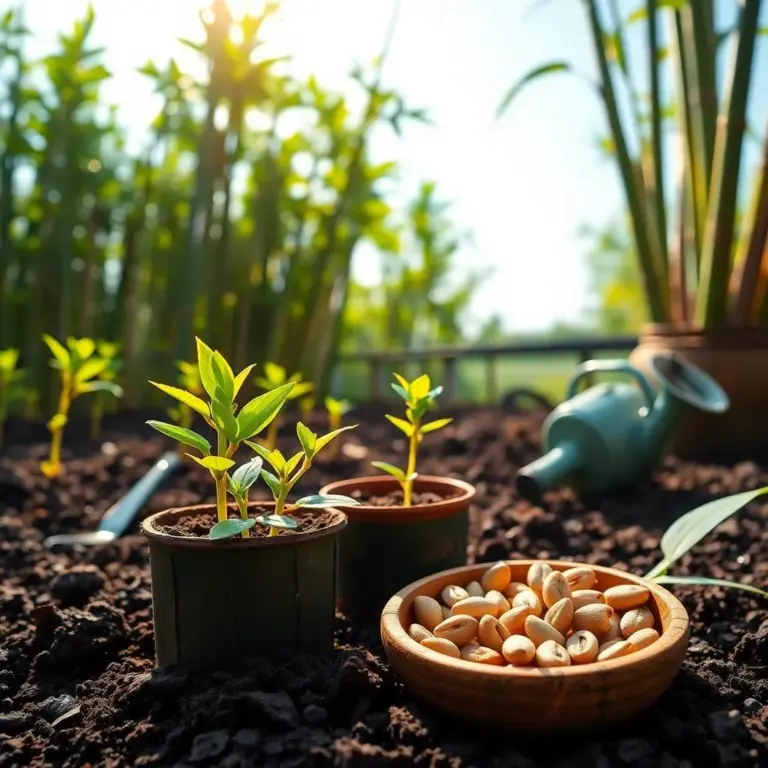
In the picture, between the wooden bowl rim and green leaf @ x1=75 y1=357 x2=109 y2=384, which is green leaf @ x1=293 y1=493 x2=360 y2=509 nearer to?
the wooden bowl rim

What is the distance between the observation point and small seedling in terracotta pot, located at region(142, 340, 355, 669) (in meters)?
0.76

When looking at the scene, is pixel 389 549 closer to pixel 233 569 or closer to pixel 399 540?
pixel 399 540

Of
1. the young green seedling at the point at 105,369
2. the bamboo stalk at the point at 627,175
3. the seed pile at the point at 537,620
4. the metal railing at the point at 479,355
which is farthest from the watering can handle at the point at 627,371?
the metal railing at the point at 479,355

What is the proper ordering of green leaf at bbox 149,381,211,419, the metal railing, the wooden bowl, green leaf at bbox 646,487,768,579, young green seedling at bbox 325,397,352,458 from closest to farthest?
the wooden bowl, green leaf at bbox 149,381,211,419, green leaf at bbox 646,487,768,579, young green seedling at bbox 325,397,352,458, the metal railing

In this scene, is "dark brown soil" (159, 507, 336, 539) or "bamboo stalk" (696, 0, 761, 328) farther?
"bamboo stalk" (696, 0, 761, 328)

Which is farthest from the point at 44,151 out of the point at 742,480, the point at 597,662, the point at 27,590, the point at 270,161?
the point at 597,662

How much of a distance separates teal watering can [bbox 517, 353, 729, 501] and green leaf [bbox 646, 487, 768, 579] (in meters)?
0.65

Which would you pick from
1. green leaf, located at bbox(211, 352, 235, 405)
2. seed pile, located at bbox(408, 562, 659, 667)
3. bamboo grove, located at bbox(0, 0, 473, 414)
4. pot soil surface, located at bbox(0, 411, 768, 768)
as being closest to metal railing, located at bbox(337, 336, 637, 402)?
bamboo grove, located at bbox(0, 0, 473, 414)

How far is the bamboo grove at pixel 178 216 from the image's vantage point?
2680mm

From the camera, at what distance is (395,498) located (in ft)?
3.63

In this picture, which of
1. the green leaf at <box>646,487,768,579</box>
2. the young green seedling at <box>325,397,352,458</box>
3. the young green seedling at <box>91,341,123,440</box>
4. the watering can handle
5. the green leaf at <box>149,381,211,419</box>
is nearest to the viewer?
the green leaf at <box>149,381,211,419</box>

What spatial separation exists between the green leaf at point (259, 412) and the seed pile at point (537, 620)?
0.24 m

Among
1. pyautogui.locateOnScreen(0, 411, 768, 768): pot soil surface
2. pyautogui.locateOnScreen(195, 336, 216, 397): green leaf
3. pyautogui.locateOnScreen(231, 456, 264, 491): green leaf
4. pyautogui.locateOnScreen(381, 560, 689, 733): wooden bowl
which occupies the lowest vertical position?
pyautogui.locateOnScreen(0, 411, 768, 768): pot soil surface

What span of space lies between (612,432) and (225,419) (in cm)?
110
